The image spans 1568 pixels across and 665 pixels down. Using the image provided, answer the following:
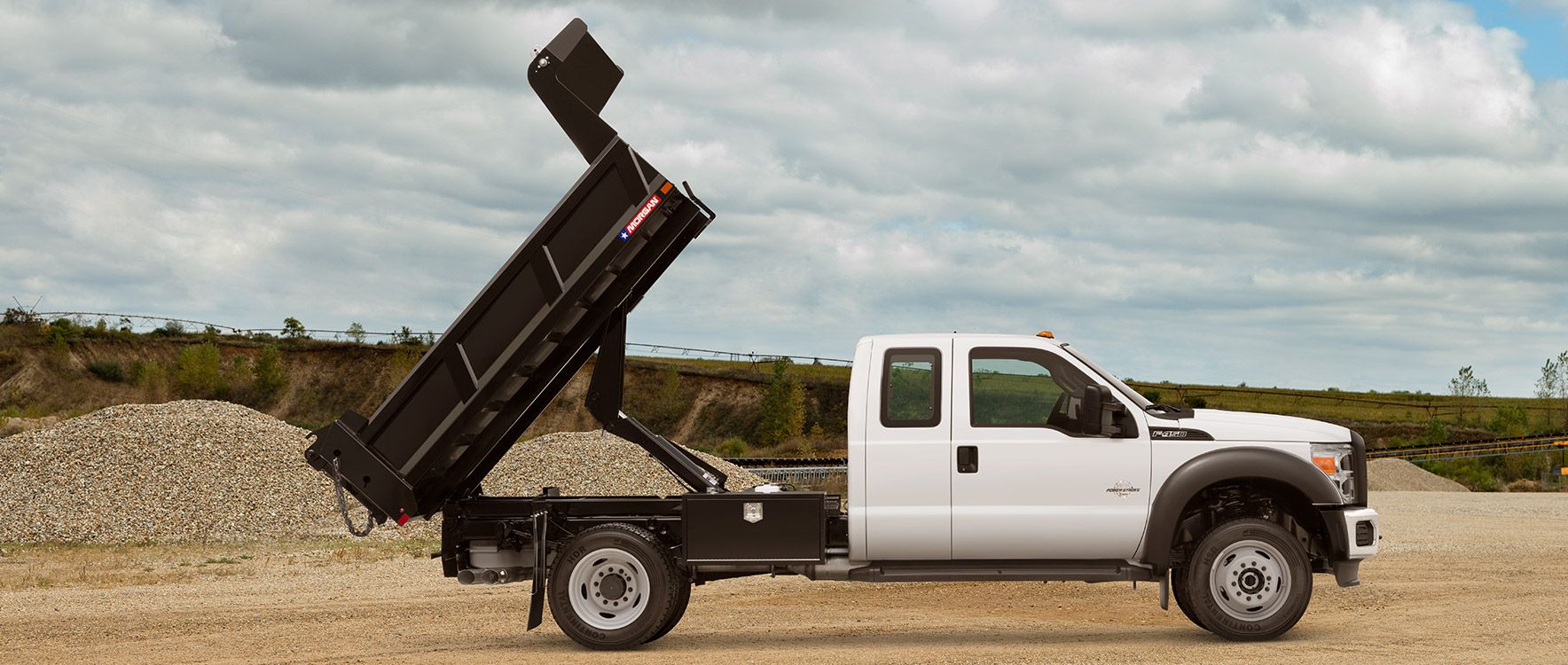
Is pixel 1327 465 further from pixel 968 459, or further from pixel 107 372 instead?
pixel 107 372

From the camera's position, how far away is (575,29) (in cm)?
863

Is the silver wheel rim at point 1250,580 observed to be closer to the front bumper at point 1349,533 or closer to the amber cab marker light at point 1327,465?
the front bumper at point 1349,533

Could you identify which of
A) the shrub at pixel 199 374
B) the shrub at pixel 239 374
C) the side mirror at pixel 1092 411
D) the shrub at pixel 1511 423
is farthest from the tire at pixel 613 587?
the shrub at pixel 239 374

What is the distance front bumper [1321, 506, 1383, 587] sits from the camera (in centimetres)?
842

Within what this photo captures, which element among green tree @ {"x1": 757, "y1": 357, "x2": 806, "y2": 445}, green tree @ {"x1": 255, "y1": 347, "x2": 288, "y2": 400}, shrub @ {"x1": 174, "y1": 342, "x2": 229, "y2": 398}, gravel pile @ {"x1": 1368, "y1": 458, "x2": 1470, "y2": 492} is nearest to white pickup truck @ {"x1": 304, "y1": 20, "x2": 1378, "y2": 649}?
gravel pile @ {"x1": 1368, "y1": 458, "x2": 1470, "y2": 492}

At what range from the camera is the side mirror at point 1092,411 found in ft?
27.4

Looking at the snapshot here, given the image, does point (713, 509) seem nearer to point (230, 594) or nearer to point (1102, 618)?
point (1102, 618)

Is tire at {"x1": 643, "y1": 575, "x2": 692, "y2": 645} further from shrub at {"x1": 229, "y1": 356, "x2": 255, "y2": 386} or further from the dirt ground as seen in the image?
shrub at {"x1": 229, "y1": 356, "x2": 255, "y2": 386}

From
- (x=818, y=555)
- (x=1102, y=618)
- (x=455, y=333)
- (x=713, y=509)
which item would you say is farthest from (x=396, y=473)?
(x=1102, y=618)

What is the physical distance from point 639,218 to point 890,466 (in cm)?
251

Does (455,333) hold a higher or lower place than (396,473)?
higher

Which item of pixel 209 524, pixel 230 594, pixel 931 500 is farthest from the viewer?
pixel 209 524

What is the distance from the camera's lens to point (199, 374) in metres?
67.9

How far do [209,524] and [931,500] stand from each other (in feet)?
58.1
